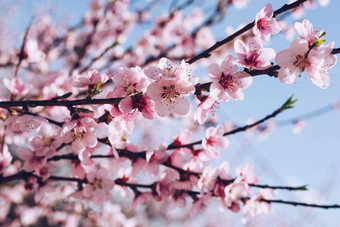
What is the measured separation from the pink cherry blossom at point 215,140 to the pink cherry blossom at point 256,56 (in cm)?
66

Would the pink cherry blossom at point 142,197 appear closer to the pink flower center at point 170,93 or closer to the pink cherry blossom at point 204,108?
the pink cherry blossom at point 204,108

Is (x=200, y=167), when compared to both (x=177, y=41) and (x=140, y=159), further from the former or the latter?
(x=177, y=41)

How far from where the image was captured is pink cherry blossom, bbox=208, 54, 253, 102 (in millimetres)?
1318

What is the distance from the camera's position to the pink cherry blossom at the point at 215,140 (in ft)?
6.25

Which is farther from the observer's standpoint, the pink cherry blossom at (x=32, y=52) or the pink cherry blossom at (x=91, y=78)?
the pink cherry blossom at (x=32, y=52)

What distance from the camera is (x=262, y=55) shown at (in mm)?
1323

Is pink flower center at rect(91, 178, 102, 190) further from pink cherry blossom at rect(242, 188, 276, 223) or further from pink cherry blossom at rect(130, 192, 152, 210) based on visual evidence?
pink cherry blossom at rect(242, 188, 276, 223)

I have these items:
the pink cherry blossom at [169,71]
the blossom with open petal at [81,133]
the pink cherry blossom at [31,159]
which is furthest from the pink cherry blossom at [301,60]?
the pink cherry blossom at [31,159]

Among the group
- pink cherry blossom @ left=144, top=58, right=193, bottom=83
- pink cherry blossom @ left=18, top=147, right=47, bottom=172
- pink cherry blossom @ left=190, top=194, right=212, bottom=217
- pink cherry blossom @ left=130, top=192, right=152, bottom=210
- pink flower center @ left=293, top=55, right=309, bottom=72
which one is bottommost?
pink cherry blossom @ left=190, top=194, right=212, bottom=217

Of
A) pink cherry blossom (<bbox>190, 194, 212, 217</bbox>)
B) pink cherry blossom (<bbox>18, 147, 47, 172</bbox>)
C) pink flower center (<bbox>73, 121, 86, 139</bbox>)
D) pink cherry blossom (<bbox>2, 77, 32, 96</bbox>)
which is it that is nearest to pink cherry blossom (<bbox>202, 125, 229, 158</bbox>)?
pink cherry blossom (<bbox>190, 194, 212, 217</bbox>)

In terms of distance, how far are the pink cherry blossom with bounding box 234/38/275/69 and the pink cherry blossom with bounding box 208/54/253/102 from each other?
0.05 metres

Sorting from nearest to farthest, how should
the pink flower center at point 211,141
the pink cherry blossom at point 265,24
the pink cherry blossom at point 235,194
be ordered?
the pink cherry blossom at point 265,24 → the pink cherry blossom at point 235,194 → the pink flower center at point 211,141

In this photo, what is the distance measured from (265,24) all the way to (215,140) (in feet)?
2.74

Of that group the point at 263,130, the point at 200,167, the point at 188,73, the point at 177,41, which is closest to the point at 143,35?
the point at 177,41
